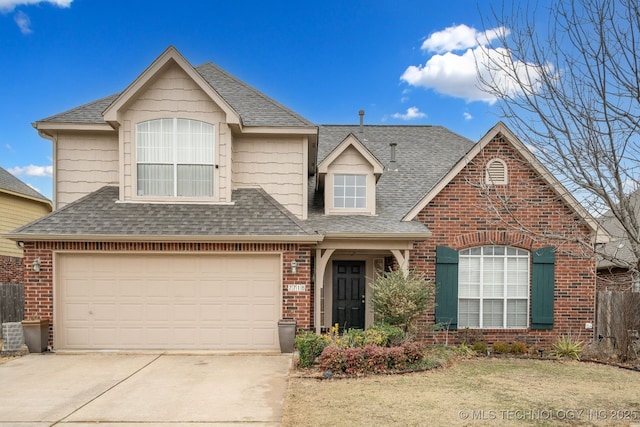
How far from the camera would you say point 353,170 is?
39.5 ft

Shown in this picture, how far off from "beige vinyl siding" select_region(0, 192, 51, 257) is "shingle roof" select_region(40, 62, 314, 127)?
10.4 m

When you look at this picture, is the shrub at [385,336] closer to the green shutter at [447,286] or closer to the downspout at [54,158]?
the green shutter at [447,286]

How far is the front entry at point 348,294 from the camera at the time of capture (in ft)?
40.9

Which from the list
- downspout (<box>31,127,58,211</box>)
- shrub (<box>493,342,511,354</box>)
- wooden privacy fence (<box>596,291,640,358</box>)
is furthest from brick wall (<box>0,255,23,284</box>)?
wooden privacy fence (<box>596,291,640,358</box>)

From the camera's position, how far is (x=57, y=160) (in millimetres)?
11438

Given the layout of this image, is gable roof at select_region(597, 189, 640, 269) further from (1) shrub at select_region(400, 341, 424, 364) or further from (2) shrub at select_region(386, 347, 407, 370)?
(2) shrub at select_region(386, 347, 407, 370)

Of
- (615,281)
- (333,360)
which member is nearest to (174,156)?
(333,360)

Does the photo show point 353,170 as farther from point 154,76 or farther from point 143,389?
point 143,389

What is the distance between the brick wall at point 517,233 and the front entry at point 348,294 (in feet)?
5.99

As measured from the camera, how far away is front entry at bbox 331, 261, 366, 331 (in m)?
12.5

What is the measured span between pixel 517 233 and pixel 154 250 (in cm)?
875

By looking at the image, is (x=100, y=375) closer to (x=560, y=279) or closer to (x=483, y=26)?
(x=483, y=26)

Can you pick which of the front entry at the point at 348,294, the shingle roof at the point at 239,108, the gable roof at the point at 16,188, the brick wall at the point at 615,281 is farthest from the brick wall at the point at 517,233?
the gable roof at the point at 16,188

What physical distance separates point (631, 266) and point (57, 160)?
39.4 feet
